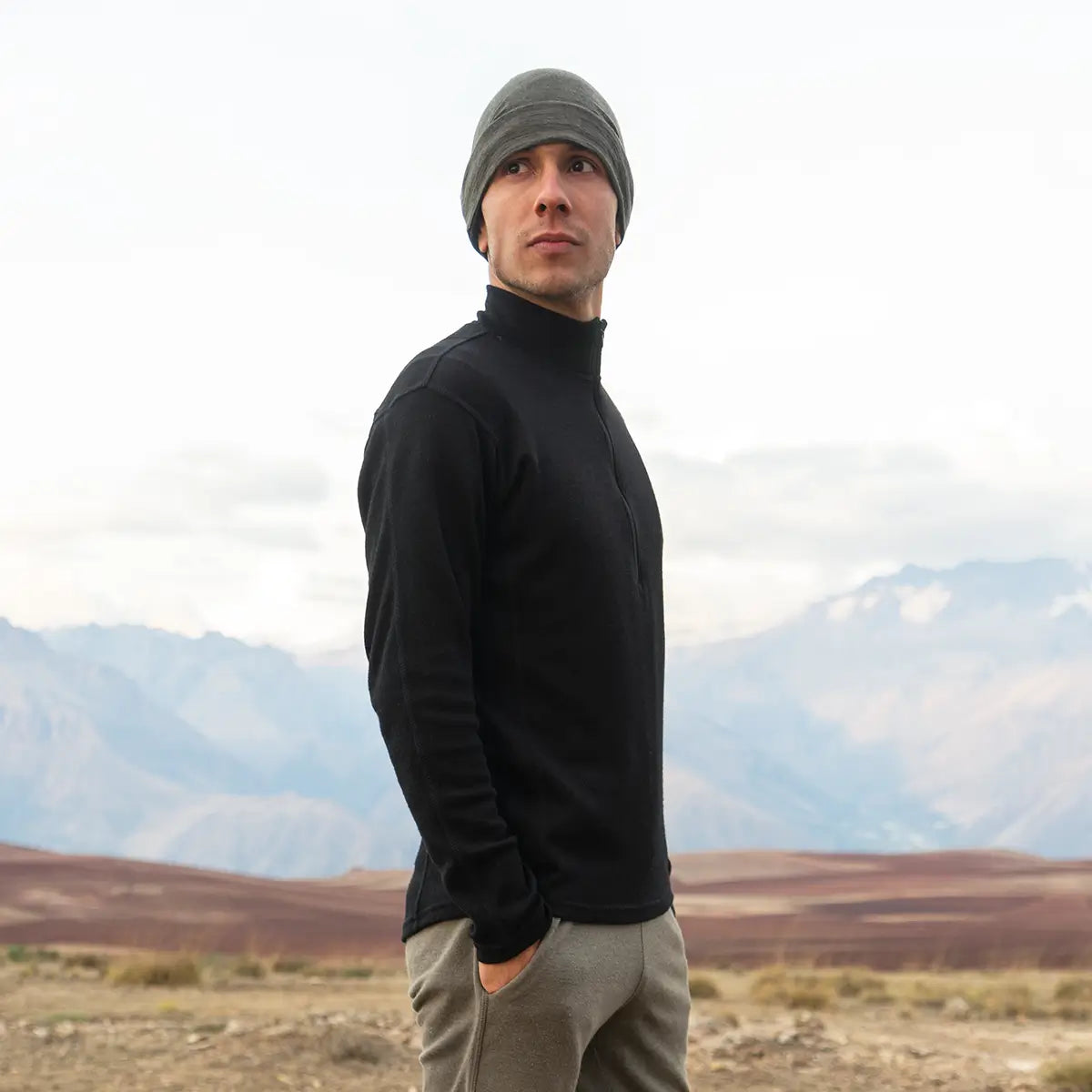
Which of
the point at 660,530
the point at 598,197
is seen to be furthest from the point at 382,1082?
the point at 598,197

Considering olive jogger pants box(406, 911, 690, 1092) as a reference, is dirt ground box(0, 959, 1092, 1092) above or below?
below

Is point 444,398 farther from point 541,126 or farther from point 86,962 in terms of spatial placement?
point 86,962

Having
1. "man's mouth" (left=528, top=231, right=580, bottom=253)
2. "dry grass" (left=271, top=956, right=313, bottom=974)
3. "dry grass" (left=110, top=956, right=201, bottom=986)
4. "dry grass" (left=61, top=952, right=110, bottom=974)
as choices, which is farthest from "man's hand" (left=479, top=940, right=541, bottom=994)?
"dry grass" (left=271, top=956, right=313, bottom=974)

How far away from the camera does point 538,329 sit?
207 cm

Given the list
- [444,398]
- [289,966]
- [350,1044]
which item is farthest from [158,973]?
[444,398]

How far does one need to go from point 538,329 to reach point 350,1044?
432 centimetres

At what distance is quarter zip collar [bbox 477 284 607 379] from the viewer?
2.06 meters

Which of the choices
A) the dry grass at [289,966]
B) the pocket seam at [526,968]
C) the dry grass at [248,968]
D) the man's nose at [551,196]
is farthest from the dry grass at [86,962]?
the man's nose at [551,196]

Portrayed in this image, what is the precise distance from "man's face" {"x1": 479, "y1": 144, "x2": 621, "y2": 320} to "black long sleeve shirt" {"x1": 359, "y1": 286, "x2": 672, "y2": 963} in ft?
0.42

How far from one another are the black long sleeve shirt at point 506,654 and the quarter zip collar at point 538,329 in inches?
2.4

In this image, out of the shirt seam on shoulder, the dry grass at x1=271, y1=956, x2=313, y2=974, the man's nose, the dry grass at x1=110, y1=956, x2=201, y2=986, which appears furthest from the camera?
the dry grass at x1=271, y1=956, x2=313, y2=974

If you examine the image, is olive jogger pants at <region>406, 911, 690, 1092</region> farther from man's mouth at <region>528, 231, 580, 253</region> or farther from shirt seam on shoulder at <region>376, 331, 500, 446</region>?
man's mouth at <region>528, 231, 580, 253</region>

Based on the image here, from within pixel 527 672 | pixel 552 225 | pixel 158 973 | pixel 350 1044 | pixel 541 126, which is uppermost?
pixel 541 126

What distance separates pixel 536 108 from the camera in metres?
2.04
